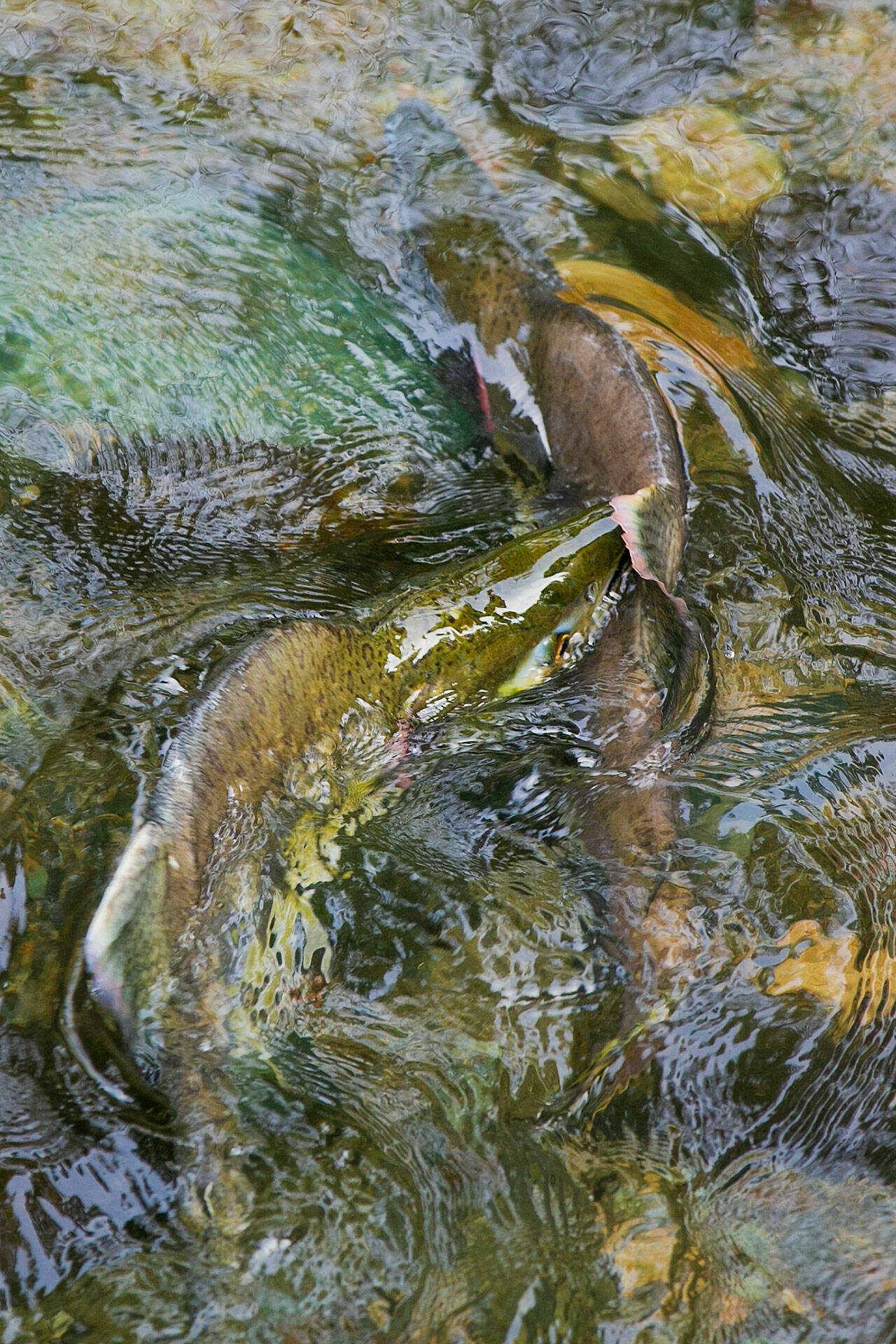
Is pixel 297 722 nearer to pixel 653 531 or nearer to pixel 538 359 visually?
pixel 653 531

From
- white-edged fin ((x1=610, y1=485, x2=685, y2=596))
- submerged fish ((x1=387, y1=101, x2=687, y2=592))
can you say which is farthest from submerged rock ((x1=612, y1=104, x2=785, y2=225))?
white-edged fin ((x1=610, y1=485, x2=685, y2=596))

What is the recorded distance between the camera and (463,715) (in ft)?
11.0

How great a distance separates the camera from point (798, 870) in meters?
2.79

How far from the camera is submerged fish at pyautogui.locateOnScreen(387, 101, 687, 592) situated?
3.75 meters

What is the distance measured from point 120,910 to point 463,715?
1.40m

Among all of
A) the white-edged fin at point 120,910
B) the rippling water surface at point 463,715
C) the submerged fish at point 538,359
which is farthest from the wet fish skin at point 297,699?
the submerged fish at point 538,359

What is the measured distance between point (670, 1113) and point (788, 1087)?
314mm

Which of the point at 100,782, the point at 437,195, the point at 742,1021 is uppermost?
the point at 437,195

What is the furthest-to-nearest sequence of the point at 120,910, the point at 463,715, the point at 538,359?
the point at 538,359
the point at 463,715
the point at 120,910

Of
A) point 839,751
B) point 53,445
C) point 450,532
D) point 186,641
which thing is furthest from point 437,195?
point 839,751

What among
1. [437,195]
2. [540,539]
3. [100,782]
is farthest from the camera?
[437,195]

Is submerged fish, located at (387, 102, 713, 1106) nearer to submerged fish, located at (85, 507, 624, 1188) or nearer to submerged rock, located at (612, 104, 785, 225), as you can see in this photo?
submerged fish, located at (85, 507, 624, 1188)

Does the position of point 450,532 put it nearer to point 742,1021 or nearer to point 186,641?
point 186,641

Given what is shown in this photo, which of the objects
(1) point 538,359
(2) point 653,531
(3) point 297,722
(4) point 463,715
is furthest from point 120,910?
(1) point 538,359
